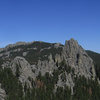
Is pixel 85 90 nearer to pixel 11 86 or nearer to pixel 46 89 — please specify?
pixel 46 89

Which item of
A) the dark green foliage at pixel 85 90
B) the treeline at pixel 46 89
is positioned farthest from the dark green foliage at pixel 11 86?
the dark green foliage at pixel 85 90

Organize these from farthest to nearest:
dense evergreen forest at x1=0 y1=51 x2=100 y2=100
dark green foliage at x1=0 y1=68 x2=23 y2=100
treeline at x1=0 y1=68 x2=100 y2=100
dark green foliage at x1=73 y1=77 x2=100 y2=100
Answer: dark green foliage at x1=73 y1=77 x2=100 y2=100 < dense evergreen forest at x1=0 y1=51 x2=100 y2=100 < treeline at x1=0 y1=68 x2=100 y2=100 < dark green foliage at x1=0 y1=68 x2=23 y2=100

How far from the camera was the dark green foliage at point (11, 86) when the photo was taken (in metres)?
133

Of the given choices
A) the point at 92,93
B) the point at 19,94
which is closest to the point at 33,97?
the point at 19,94

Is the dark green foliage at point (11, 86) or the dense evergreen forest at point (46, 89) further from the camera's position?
the dense evergreen forest at point (46, 89)

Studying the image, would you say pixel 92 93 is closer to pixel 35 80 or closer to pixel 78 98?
pixel 78 98

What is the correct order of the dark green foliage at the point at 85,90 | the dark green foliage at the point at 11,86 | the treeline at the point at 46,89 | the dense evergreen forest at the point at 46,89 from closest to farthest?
the dark green foliage at the point at 11,86
the treeline at the point at 46,89
the dense evergreen forest at the point at 46,89
the dark green foliage at the point at 85,90

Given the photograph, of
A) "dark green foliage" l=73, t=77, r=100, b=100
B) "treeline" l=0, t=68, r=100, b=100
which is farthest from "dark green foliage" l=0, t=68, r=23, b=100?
"dark green foliage" l=73, t=77, r=100, b=100

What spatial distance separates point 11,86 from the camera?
485 ft

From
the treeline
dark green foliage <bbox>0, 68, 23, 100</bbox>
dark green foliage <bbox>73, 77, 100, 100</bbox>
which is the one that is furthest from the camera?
dark green foliage <bbox>73, 77, 100, 100</bbox>

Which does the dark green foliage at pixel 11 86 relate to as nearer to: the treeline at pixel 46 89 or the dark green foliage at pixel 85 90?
the treeline at pixel 46 89

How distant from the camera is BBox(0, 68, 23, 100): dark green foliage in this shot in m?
133

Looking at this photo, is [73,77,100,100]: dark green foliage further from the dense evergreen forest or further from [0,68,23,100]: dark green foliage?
[0,68,23,100]: dark green foliage

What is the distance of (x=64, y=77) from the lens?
590 feet
